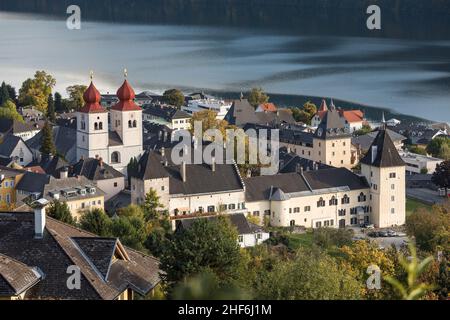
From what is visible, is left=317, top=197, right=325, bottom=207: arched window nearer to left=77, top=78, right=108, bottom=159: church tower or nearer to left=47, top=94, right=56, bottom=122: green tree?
left=77, top=78, right=108, bottom=159: church tower

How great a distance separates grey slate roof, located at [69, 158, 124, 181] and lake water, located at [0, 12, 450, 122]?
27.5 metres

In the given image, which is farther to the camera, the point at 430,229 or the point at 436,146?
the point at 436,146

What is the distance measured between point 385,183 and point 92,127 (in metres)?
11.2

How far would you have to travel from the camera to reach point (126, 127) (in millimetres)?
39531

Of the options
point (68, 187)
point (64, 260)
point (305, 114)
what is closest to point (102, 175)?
point (68, 187)

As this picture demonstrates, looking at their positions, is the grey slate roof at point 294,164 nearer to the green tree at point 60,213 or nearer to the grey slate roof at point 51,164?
the grey slate roof at point 51,164

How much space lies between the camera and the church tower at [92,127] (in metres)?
38.5

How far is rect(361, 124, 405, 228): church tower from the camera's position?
113 ft

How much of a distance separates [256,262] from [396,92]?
50.0m

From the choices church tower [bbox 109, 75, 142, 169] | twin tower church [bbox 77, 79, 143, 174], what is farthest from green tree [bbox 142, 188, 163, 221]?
church tower [bbox 109, 75, 142, 169]

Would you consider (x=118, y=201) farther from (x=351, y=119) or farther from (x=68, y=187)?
(x=351, y=119)

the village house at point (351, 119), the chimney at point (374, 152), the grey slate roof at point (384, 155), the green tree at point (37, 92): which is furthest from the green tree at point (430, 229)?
the green tree at point (37, 92)

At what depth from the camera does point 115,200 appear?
111 ft

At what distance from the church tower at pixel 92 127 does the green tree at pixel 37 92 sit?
16.2 m
